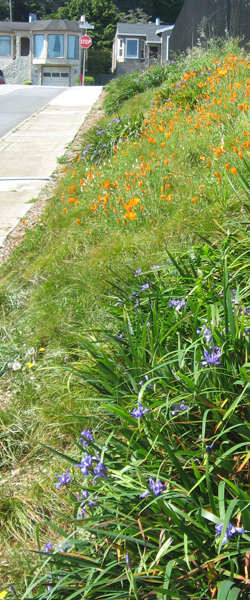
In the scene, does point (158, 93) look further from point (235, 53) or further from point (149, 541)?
point (149, 541)

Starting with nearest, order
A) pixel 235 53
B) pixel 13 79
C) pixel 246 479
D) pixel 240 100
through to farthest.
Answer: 1. pixel 246 479
2. pixel 240 100
3. pixel 235 53
4. pixel 13 79

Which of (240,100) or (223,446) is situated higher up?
(240,100)

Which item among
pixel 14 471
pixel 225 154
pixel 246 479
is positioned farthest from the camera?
pixel 225 154

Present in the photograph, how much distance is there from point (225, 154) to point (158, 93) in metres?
5.19

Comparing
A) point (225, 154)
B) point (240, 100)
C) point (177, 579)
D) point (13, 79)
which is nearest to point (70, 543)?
point (177, 579)

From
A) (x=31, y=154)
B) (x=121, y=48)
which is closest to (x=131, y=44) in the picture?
(x=121, y=48)

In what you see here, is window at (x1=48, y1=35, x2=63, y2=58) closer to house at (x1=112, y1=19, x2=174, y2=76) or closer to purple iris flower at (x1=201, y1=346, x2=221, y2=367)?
house at (x1=112, y1=19, x2=174, y2=76)

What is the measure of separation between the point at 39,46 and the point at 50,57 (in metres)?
2.66

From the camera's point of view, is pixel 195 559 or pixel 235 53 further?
pixel 235 53

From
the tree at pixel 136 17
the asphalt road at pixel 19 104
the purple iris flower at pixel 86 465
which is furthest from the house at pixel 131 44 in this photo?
the purple iris flower at pixel 86 465

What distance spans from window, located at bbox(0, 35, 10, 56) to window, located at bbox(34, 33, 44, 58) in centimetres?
894

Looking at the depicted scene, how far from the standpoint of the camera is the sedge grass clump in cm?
170

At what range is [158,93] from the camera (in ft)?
30.4

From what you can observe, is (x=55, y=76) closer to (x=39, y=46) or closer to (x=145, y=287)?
(x=39, y=46)
